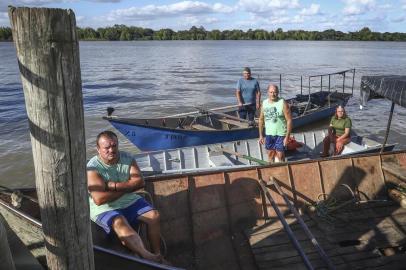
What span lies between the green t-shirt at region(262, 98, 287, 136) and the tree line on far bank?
114 meters

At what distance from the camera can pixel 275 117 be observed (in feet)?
23.8

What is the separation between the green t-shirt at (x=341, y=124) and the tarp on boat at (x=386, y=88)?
7.24 ft

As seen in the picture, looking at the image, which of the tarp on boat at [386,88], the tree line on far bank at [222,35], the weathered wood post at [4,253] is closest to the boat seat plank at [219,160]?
the tarp on boat at [386,88]

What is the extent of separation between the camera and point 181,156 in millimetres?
9016

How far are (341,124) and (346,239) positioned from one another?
376cm

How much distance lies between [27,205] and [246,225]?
319 centimetres

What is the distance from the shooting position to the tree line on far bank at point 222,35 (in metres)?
119

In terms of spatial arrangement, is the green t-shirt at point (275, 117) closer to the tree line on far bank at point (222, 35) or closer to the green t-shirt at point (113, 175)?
the green t-shirt at point (113, 175)

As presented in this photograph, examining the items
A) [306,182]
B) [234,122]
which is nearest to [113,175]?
[306,182]

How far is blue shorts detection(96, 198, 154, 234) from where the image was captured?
4.39m

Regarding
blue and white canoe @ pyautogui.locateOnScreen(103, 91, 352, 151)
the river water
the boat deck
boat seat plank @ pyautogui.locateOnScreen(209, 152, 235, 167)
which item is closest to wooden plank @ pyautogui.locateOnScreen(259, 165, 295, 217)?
the boat deck

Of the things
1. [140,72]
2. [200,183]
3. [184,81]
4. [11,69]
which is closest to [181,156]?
[200,183]

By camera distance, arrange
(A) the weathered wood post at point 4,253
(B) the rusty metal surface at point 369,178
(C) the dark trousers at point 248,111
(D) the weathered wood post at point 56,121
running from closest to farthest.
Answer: (D) the weathered wood post at point 56,121 < (A) the weathered wood post at point 4,253 < (B) the rusty metal surface at point 369,178 < (C) the dark trousers at point 248,111

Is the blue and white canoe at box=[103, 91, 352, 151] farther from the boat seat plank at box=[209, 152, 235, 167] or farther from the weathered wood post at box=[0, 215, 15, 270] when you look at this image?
the weathered wood post at box=[0, 215, 15, 270]
